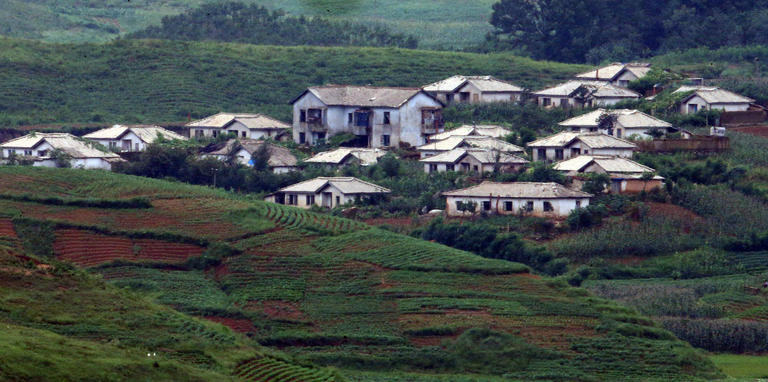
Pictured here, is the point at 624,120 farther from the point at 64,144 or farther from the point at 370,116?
the point at 64,144

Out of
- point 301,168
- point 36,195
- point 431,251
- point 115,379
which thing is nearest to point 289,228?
point 431,251

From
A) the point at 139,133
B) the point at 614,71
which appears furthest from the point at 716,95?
the point at 139,133

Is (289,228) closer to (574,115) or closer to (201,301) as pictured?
(201,301)

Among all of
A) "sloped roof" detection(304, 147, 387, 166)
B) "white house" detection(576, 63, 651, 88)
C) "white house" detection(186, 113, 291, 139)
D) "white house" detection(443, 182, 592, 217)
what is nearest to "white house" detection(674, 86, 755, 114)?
"white house" detection(576, 63, 651, 88)

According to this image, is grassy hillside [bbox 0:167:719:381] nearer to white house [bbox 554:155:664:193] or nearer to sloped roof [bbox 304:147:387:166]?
sloped roof [bbox 304:147:387:166]

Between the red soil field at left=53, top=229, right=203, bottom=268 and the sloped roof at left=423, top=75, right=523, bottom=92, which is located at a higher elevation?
the sloped roof at left=423, top=75, right=523, bottom=92

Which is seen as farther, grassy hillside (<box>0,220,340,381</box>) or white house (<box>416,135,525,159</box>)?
white house (<box>416,135,525,159</box>)
